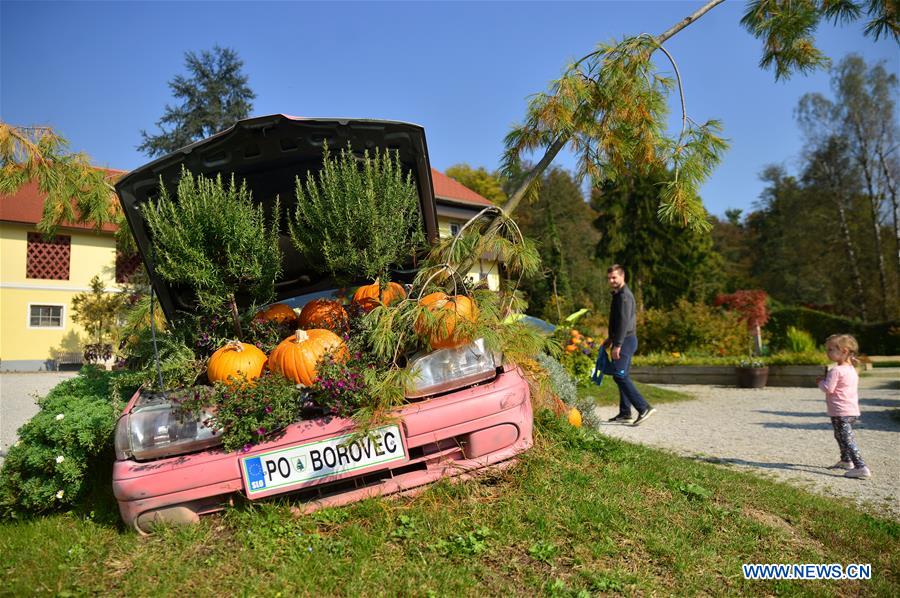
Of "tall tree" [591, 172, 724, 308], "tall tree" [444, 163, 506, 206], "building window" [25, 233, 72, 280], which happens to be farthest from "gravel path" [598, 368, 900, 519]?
"tall tree" [444, 163, 506, 206]

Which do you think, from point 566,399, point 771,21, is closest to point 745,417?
point 566,399

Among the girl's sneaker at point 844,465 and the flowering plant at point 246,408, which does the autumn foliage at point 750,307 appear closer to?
the girl's sneaker at point 844,465

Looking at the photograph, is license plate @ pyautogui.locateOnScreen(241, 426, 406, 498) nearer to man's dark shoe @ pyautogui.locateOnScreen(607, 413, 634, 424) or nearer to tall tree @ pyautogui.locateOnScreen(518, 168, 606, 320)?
man's dark shoe @ pyautogui.locateOnScreen(607, 413, 634, 424)

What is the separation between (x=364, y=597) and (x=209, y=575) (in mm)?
716

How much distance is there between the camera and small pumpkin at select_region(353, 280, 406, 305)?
148 inches

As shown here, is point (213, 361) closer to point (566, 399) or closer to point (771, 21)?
point (566, 399)

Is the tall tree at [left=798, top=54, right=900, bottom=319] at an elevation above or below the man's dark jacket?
above

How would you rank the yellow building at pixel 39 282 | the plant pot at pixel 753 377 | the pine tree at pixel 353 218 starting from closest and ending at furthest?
the pine tree at pixel 353 218 → the plant pot at pixel 753 377 → the yellow building at pixel 39 282

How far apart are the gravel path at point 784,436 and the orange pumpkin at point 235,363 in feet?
13.4

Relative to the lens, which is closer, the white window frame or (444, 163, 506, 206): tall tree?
the white window frame

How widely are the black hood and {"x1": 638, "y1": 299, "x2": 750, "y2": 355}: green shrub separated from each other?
44.2ft

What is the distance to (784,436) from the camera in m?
6.76

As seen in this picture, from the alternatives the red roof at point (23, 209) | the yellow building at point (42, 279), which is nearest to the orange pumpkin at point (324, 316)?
the yellow building at point (42, 279)

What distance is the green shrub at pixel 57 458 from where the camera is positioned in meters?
3.44
